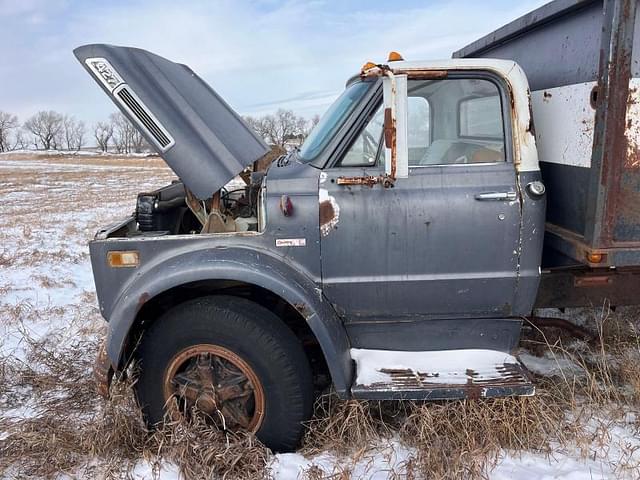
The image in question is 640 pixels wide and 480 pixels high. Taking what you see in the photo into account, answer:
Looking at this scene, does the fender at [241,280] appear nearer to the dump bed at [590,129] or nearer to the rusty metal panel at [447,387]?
the rusty metal panel at [447,387]

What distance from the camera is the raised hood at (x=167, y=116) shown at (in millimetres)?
2646

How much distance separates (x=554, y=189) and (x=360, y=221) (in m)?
1.17

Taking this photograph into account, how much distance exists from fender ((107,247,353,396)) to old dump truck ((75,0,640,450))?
1 cm

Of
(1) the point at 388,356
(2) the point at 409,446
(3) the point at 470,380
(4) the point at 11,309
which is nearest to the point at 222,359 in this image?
(1) the point at 388,356

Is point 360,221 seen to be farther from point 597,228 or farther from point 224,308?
point 597,228

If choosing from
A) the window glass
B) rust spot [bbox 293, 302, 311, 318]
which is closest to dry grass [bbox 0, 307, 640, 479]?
rust spot [bbox 293, 302, 311, 318]

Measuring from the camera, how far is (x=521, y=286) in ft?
9.12

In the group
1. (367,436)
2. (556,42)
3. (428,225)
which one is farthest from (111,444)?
(556,42)

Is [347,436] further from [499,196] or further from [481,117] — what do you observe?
[481,117]

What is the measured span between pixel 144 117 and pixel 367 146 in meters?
1.24

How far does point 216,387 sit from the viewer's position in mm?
2754

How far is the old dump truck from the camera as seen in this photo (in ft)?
8.61

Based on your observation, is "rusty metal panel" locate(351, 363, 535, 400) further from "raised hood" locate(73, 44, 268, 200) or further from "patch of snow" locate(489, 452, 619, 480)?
"raised hood" locate(73, 44, 268, 200)

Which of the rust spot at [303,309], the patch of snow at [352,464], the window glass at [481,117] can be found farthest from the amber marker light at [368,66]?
the patch of snow at [352,464]
